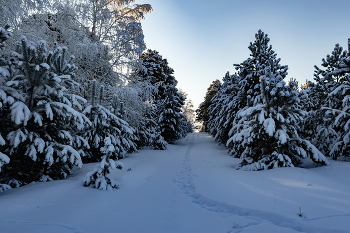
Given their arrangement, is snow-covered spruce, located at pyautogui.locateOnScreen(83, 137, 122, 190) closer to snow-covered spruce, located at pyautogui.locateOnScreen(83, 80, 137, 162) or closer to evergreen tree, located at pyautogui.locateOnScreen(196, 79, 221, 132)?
snow-covered spruce, located at pyautogui.locateOnScreen(83, 80, 137, 162)

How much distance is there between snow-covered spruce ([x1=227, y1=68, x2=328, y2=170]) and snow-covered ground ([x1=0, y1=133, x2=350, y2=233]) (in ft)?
4.90

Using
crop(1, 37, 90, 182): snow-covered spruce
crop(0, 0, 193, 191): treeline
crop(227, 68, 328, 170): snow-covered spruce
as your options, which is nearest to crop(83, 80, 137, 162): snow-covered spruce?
crop(0, 0, 193, 191): treeline

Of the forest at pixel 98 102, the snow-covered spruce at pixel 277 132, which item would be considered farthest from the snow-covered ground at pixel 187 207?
the snow-covered spruce at pixel 277 132

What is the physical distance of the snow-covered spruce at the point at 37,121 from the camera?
491 cm

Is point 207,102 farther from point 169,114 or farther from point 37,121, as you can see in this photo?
point 37,121

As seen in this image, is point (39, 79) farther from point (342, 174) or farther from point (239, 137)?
point (342, 174)

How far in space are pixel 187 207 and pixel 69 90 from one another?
8297mm

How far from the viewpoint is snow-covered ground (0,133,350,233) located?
3.01 meters

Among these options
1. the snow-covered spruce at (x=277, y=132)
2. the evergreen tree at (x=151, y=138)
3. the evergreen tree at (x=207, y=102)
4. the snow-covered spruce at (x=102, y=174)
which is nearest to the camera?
the snow-covered spruce at (x=102, y=174)

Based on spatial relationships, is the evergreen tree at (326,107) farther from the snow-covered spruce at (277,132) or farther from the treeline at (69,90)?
the treeline at (69,90)

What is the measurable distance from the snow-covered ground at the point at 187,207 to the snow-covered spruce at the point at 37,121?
0.99 meters

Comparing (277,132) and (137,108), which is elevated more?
(137,108)

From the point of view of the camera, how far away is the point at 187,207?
408cm

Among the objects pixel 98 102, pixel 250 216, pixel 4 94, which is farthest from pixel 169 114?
pixel 250 216
